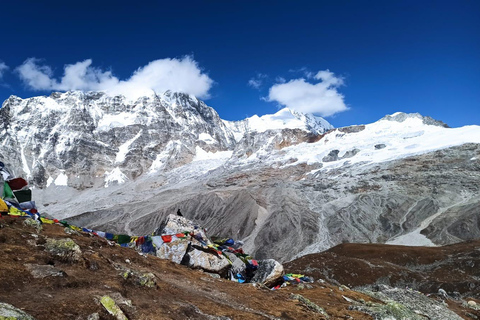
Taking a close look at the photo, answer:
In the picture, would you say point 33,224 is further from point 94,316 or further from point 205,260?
point 94,316

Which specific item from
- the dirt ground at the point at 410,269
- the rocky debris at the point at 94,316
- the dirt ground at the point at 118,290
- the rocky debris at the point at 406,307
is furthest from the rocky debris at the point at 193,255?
the dirt ground at the point at 410,269

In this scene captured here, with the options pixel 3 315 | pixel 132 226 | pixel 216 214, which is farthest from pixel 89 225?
pixel 3 315

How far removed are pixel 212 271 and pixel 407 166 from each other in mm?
130847

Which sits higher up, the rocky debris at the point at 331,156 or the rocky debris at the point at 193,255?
the rocky debris at the point at 331,156

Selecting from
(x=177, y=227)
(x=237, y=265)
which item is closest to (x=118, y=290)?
(x=177, y=227)

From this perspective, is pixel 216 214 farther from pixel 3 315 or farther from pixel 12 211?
pixel 3 315

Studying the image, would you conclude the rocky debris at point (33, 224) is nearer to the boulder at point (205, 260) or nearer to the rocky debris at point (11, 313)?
the boulder at point (205, 260)

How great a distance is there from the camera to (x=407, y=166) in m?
134

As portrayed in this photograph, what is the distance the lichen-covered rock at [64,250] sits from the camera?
12.1 meters

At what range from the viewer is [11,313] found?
7066 millimetres

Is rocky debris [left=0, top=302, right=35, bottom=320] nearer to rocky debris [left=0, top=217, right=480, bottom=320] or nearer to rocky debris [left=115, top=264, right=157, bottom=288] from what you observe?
rocky debris [left=0, top=217, right=480, bottom=320]

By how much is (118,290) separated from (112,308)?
1.82 meters

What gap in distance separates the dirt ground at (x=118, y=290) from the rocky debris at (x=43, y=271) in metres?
0.14

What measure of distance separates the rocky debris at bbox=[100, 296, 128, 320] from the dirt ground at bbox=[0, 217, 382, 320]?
0.17 metres
